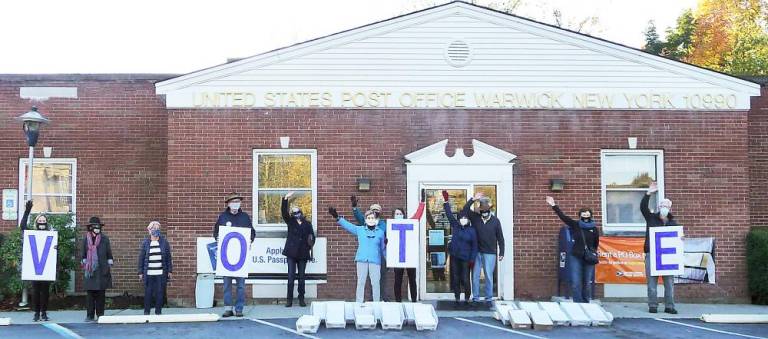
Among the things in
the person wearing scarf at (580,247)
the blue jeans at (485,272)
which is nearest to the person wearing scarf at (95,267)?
the blue jeans at (485,272)

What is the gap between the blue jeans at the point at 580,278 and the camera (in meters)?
13.3

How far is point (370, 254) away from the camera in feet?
43.3

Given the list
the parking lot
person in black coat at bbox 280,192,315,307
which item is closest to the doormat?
the parking lot

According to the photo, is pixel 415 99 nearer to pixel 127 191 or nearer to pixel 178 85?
pixel 178 85

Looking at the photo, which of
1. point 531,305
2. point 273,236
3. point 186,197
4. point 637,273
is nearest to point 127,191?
point 186,197

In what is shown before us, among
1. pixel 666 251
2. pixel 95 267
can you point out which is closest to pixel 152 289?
pixel 95 267

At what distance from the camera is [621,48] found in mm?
14797

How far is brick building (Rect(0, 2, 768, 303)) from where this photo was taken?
14516mm

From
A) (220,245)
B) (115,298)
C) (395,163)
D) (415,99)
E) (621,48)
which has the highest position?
(621,48)

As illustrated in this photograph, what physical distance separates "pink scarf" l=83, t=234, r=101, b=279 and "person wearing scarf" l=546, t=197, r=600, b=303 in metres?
7.54

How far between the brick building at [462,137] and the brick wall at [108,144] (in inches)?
38.6

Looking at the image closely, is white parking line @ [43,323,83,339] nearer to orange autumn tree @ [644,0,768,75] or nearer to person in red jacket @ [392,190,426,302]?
person in red jacket @ [392,190,426,302]

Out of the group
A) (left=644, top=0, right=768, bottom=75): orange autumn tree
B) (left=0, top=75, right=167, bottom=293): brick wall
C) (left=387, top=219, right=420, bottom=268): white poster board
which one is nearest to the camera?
(left=387, top=219, right=420, bottom=268): white poster board

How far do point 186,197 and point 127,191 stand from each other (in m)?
1.88
